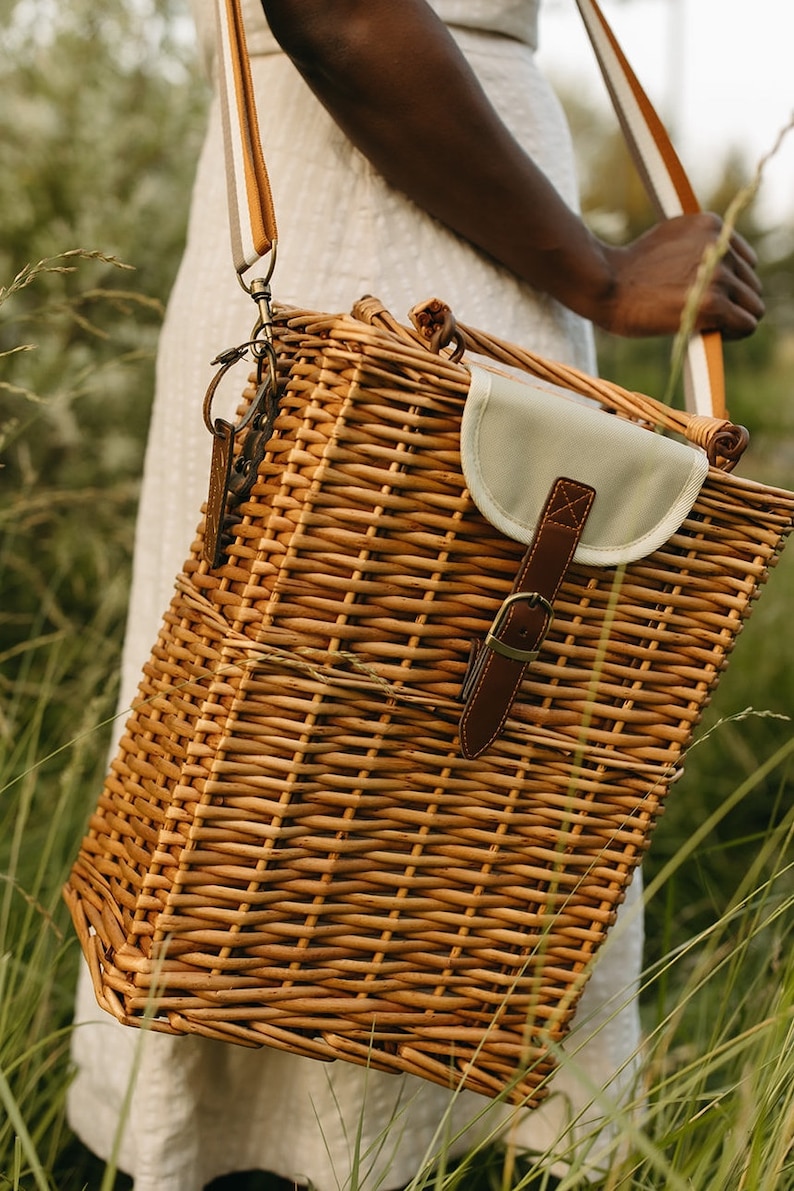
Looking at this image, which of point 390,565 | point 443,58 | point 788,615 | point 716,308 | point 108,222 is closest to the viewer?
point 390,565

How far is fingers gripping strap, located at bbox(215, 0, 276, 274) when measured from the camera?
82 cm

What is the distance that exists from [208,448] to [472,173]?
0.37 meters

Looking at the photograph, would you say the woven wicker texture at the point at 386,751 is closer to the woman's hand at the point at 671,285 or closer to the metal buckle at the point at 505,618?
the metal buckle at the point at 505,618

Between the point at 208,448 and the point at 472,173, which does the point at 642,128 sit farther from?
the point at 208,448

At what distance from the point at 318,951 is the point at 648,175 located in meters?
0.89

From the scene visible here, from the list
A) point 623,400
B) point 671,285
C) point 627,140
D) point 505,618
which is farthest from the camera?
point 627,140

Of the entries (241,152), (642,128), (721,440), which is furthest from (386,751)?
(642,128)

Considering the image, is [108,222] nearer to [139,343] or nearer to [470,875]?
[139,343]

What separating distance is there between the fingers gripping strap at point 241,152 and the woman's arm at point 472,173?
0.06m

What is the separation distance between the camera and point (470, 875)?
88cm

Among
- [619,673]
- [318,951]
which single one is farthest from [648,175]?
[318,951]

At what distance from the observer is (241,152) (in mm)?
856

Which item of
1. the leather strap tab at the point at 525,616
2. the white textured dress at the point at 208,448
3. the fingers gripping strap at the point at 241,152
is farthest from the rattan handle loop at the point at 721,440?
the fingers gripping strap at the point at 241,152

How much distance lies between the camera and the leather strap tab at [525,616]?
816mm
